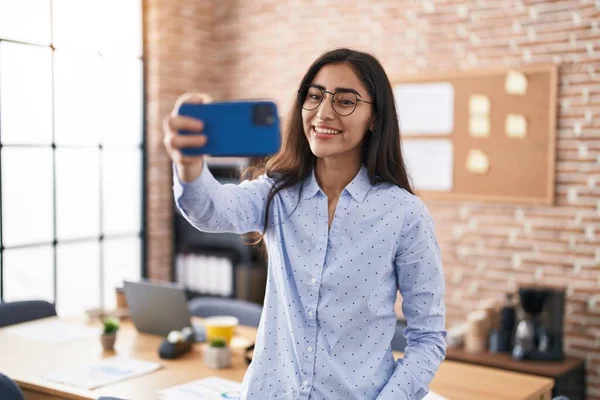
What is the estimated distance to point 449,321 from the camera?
4430 mm

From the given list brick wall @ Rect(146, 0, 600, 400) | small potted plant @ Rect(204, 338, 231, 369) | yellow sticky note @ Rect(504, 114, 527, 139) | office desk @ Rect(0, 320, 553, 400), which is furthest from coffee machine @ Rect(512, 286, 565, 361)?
small potted plant @ Rect(204, 338, 231, 369)

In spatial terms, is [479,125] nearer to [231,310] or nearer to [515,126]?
[515,126]

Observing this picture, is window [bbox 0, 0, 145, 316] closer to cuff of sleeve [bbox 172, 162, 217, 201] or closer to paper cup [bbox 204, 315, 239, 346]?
paper cup [bbox 204, 315, 239, 346]

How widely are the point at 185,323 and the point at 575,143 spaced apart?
241cm

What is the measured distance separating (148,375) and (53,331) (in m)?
0.83

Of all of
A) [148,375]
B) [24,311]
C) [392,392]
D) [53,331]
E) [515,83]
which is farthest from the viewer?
[515,83]

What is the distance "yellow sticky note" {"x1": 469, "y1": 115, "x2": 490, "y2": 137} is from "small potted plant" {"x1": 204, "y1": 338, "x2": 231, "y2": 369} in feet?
7.79

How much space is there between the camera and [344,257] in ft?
5.40

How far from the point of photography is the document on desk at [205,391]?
2.16m

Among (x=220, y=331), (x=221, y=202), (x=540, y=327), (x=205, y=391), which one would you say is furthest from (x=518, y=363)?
(x=221, y=202)

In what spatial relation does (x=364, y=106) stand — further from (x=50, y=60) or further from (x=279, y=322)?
(x=50, y=60)

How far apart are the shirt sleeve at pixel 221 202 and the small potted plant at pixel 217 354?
93 centimetres

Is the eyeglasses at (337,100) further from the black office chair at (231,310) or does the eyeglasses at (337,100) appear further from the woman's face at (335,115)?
the black office chair at (231,310)

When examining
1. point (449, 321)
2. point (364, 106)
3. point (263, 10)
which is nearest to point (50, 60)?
point (263, 10)
